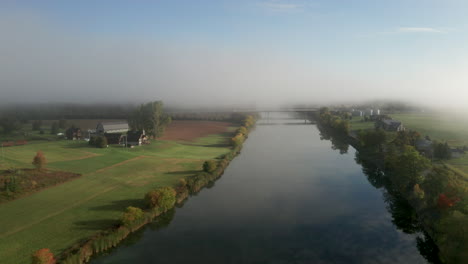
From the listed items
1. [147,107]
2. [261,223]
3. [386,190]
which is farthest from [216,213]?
[147,107]

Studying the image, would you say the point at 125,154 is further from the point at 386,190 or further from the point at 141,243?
the point at 386,190

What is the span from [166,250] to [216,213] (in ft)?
28.6

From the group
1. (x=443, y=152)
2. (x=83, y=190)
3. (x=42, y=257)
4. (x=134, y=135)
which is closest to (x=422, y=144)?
(x=443, y=152)

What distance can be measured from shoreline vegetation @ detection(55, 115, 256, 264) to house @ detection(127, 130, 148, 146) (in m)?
23.8

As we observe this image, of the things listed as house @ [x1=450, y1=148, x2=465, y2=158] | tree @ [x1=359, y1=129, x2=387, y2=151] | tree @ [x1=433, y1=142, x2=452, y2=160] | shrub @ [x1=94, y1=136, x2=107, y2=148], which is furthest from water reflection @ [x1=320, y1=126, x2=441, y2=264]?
shrub @ [x1=94, y1=136, x2=107, y2=148]

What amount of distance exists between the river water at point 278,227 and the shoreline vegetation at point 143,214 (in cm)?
84

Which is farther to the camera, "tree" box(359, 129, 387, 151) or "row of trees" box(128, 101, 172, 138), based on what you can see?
"row of trees" box(128, 101, 172, 138)

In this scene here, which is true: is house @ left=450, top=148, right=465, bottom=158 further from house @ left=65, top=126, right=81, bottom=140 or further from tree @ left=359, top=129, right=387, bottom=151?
house @ left=65, top=126, right=81, bottom=140

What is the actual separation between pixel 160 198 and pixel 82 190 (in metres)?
11.2

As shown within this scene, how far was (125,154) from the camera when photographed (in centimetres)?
5516

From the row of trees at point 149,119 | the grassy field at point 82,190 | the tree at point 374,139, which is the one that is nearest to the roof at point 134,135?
the grassy field at point 82,190

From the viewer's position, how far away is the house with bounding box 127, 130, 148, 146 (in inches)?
2525

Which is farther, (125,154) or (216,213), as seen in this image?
(125,154)

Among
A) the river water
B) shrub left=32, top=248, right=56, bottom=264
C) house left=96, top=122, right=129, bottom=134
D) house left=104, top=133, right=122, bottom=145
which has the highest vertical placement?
house left=96, top=122, right=129, bottom=134
